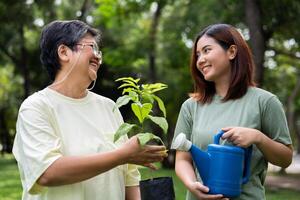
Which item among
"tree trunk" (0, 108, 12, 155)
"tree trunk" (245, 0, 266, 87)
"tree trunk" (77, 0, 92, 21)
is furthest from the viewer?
"tree trunk" (0, 108, 12, 155)

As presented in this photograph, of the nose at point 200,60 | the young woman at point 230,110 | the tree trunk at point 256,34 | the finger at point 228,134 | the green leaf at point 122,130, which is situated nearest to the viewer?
the green leaf at point 122,130

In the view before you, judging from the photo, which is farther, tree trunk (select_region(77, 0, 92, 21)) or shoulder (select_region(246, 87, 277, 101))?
→ tree trunk (select_region(77, 0, 92, 21))

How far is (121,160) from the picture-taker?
1936 mm

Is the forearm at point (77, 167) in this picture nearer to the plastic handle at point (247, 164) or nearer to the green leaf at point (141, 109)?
the green leaf at point (141, 109)

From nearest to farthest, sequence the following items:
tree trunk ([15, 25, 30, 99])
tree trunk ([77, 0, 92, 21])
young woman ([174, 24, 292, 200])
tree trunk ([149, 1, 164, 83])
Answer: young woman ([174, 24, 292, 200])
tree trunk ([149, 1, 164, 83])
tree trunk ([77, 0, 92, 21])
tree trunk ([15, 25, 30, 99])

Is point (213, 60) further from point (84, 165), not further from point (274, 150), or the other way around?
point (84, 165)

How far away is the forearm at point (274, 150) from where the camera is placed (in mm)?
2193

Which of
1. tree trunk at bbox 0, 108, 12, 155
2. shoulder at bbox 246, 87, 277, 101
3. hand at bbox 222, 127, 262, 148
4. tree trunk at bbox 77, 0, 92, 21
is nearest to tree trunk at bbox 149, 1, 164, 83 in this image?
tree trunk at bbox 77, 0, 92, 21

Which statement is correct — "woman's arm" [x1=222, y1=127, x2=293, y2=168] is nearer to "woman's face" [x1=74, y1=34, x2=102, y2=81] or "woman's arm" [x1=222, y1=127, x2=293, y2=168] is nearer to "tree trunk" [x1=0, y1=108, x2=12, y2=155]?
"woman's face" [x1=74, y1=34, x2=102, y2=81]

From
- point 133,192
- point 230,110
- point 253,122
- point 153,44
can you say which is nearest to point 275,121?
point 253,122

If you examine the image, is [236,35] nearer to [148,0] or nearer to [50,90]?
[50,90]

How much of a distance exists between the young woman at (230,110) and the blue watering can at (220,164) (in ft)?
0.17

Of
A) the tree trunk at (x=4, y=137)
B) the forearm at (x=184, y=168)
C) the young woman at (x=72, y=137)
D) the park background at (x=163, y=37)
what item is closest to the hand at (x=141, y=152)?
the young woman at (x=72, y=137)

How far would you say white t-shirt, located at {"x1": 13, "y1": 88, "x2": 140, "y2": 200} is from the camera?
1.95 m
